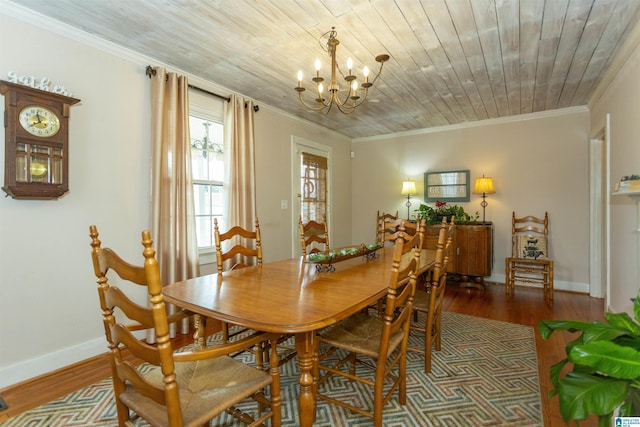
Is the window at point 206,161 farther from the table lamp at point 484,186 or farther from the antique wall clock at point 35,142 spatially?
the table lamp at point 484,186

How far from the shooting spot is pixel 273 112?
4.08m

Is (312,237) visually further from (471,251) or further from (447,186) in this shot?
(447,186)

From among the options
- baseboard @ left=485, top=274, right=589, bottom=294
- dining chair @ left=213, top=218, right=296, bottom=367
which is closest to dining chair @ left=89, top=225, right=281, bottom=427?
dining chair @ left=213, top=218, right=296, bottom=367

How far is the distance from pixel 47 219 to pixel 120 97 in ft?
3.63

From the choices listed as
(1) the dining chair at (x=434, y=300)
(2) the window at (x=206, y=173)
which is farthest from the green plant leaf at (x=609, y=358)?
(2) the window at (x=206, y=173)

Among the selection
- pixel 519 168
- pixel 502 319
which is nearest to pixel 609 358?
pixel 502 319

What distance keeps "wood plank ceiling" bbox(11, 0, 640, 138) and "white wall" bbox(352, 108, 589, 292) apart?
869mm

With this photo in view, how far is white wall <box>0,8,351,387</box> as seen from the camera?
6.74 ft

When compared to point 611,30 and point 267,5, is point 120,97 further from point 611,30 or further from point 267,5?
point 611,30

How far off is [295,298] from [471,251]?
3667 millimetres

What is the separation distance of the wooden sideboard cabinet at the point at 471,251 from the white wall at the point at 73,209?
3874 mm

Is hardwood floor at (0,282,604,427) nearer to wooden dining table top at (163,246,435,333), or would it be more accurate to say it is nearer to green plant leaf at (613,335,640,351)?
green plant leaf at (613,335,640,351)

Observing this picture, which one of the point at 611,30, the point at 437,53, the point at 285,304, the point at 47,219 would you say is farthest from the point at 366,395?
the point at 611,30

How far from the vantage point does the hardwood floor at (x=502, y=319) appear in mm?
1898
